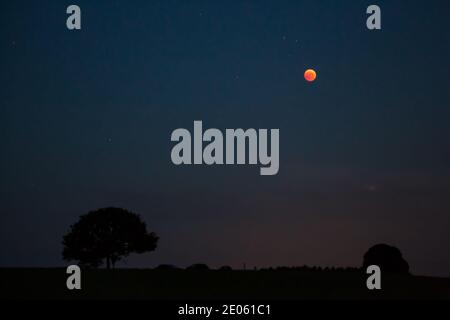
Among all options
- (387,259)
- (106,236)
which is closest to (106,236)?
(106,236)

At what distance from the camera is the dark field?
23.2 m

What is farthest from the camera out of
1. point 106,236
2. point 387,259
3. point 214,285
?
point 106,236

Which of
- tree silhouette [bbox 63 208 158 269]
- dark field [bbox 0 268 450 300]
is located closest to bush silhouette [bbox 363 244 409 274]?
dark field [bbox 0 268 450 300]

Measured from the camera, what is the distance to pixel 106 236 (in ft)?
197

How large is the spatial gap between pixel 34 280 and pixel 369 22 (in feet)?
51.2

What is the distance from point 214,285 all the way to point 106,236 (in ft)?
114

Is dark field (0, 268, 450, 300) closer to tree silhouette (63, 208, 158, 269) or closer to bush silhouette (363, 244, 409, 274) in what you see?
bush silhouette (363, 244, 409, 274)

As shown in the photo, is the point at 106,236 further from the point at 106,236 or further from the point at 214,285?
the point at 214,285

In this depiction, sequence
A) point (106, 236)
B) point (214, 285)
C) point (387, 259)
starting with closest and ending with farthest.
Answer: point (214, 285) < point (387, 259) < point (106, 236)

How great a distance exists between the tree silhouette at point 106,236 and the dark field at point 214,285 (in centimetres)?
2738
